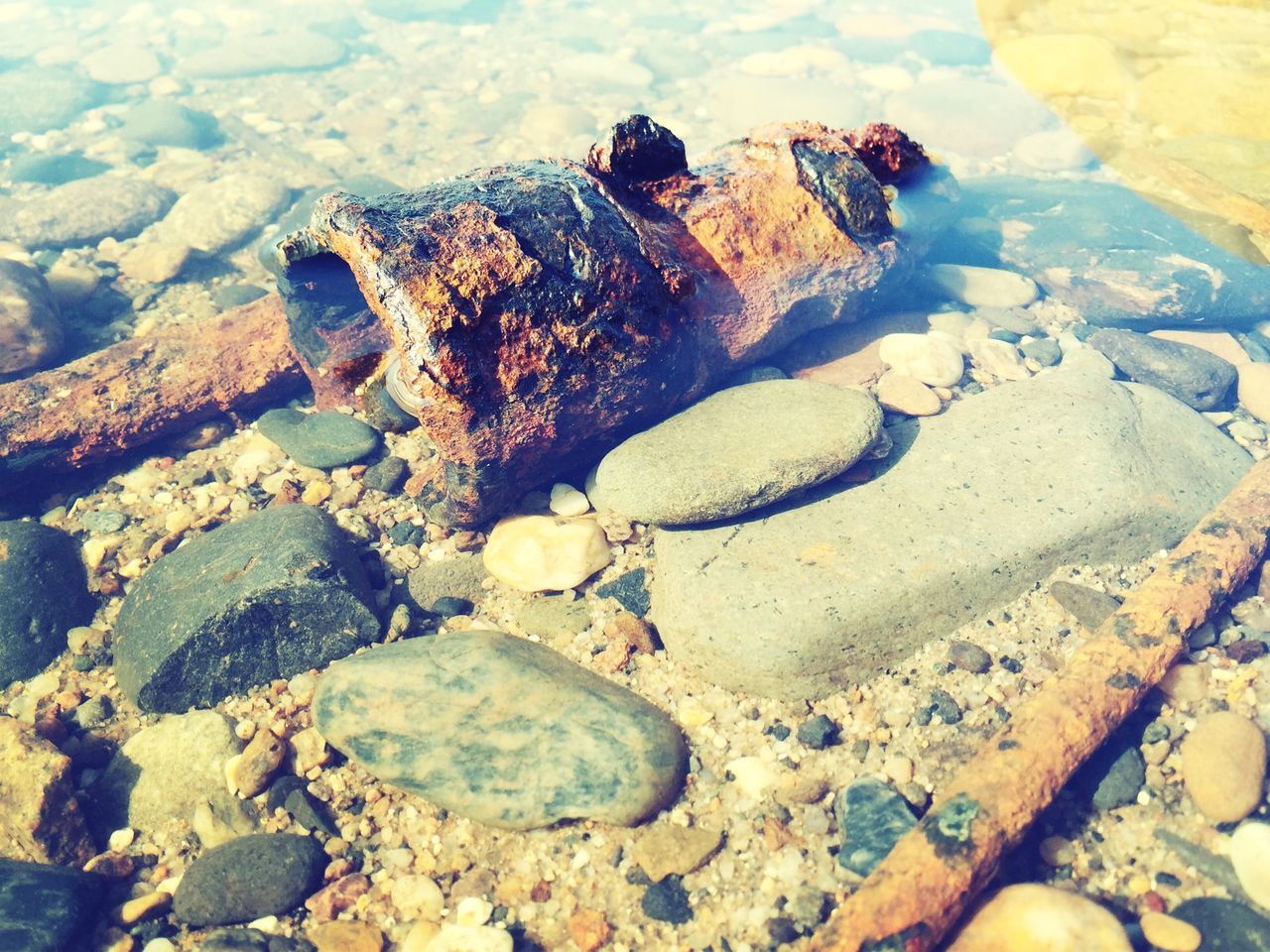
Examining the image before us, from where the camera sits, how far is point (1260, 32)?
23.1 feet

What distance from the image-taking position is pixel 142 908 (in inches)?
110

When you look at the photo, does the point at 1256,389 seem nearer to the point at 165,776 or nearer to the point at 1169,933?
the point at 1169,933

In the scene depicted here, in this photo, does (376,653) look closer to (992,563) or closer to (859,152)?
(992,563)

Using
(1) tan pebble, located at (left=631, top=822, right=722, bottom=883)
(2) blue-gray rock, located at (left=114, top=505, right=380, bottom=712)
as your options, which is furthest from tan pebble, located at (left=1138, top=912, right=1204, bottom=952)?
(2) blue-gray rock, located at (left=114, top=505, right=380, bottom=712)

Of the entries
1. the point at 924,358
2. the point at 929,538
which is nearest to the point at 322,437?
the point at 929,538

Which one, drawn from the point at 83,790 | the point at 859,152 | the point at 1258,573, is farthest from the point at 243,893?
the point at 859,152

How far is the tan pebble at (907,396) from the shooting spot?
4.43 m

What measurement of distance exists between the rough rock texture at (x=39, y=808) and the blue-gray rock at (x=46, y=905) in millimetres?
97

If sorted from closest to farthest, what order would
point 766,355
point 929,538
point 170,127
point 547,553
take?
1. point 929,538
2. point 547,553
3. point 766,355
4. point 170,127

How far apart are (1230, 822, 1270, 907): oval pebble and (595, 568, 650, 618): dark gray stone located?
2.43 meters

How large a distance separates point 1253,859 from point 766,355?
299 cm

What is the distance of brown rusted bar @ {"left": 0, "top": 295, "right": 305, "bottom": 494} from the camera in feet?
13.8

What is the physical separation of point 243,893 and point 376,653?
980 mm

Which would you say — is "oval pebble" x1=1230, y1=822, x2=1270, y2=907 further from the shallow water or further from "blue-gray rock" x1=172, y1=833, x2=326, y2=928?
"blue-gray rock" x1=172, y1=833, x2=326, y2=928
